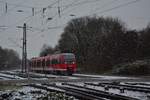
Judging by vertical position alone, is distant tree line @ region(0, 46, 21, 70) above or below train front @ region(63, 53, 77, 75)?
above

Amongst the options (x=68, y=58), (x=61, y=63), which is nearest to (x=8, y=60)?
(x=61, y=63)

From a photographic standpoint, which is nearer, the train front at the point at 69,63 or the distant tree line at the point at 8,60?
the train front at the point at 69,63

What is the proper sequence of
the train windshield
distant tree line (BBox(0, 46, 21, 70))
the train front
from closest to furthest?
the train front, the train windshield, distant tree line (BBox(0, 46, 21, 70))

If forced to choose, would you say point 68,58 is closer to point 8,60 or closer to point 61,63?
point 61,63

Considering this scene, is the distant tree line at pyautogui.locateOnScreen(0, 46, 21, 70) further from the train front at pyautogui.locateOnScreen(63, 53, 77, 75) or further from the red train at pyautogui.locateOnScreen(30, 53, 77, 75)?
the train front at pyautogui.locateOnScreen(63, 53, 77, 75)

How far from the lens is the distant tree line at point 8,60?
10653 cm

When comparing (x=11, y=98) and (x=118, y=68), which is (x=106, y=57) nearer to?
(x=118, y=68)

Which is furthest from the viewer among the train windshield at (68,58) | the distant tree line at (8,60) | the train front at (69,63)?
the distant tree line at (8,60)

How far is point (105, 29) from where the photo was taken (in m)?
81.4

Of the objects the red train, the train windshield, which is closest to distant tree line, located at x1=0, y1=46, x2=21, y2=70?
the red train

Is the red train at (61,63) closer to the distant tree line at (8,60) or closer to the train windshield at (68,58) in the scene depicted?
the train windshield at (68,58)

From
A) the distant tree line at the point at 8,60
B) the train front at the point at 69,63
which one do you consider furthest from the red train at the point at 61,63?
the distant tree line at the point at 8,60

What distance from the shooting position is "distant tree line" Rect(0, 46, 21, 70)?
10653 cm

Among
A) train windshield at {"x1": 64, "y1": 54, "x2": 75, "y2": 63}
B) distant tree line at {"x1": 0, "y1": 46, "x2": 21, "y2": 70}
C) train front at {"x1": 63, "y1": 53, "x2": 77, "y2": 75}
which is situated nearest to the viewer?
train front at {"x1": 63, "y1": 53, "x2": 77, "y2": 75}
